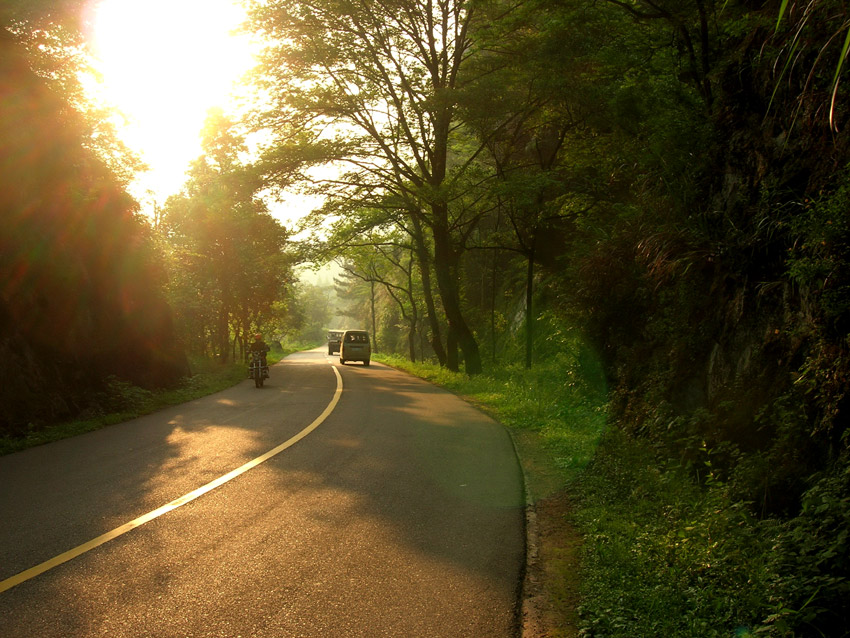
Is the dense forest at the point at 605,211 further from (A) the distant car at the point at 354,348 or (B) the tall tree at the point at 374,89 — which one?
(A) the distant car at the point at 354,348

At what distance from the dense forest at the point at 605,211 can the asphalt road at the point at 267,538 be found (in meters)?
1.76

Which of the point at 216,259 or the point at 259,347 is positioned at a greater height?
the point at 216,259

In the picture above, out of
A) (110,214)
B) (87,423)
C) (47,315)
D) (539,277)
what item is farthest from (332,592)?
(539,277)

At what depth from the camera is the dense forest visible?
4.92 metres

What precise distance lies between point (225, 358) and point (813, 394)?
37.0m

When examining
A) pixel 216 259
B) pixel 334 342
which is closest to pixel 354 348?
pixel 216 259

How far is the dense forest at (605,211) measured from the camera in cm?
492

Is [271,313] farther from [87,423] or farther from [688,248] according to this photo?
[688,248]

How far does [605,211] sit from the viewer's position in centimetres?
1744

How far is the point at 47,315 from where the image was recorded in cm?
1393

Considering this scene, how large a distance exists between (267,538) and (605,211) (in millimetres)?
14227

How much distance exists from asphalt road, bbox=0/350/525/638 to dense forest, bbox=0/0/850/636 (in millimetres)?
1763

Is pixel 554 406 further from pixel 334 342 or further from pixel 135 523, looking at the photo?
pixel 334 342

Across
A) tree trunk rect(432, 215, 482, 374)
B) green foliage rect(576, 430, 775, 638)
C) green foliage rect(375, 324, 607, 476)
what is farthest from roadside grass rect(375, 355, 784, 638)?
tree trunk rect(432, 215, 482, 374)
